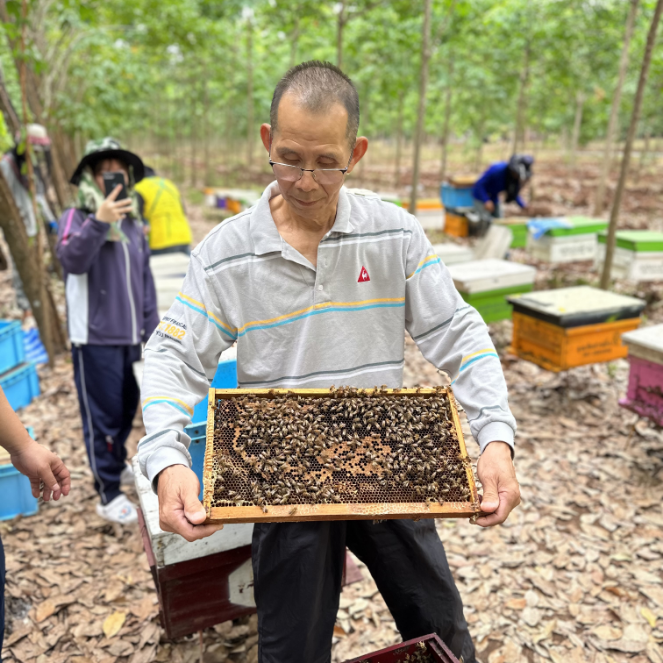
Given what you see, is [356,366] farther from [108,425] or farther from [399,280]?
[108,425]

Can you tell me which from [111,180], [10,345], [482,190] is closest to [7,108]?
[10,345]

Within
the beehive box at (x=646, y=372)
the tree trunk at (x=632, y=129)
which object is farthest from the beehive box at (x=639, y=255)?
the beehive box at (x=646, y=372)

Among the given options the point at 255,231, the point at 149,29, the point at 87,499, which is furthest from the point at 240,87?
the point at 255,231

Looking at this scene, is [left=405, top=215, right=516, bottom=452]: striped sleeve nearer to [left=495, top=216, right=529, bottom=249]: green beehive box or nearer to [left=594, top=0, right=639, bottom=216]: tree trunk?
[left=495, top=216, right=529, bottom=249]: green beehive box

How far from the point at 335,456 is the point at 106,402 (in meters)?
2.57

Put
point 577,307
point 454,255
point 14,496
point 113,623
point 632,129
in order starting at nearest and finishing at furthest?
1. point 113,623
2. point 14,496
3. point 577,307
4. point 632,129
5. point 454,255

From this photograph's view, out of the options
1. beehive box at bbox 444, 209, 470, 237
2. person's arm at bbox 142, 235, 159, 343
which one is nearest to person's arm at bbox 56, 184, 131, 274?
person's arm at bbox 142, 235, 159, 343

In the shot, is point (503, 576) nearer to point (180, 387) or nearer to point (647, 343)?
point (647, 343)

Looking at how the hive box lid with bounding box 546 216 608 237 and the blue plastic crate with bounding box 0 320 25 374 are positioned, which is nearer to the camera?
the blue plastic crate with bounding box 0 320 25 374

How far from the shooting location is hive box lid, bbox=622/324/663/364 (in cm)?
424

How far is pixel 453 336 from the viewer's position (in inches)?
81.3

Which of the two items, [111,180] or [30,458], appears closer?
[30,458]

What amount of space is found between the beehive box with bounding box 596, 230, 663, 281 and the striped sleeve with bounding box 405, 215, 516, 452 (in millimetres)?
7291

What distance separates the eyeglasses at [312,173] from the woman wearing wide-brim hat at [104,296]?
219cm
